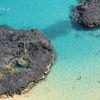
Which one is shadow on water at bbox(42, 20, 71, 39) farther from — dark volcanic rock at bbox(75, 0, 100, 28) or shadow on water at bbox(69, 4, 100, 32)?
dark volcanic rock at bbox(75, 0, 100, 28)

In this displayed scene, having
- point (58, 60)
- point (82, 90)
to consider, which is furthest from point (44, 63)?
point (82, 90)

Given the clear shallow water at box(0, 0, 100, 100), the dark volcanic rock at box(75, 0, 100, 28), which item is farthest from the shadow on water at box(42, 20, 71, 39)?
the dark volcanic rock at box(75, 0, 100, 28)

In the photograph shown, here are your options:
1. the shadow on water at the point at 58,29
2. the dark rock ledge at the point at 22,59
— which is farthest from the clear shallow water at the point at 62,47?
the dark rock ledge at the point at 22,59

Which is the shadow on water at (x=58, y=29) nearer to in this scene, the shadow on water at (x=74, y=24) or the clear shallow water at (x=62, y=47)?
the clear shallow water at (x=62, y=47)

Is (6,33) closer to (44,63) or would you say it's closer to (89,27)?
(44,63)

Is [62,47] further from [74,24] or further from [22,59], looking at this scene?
[22,59]
